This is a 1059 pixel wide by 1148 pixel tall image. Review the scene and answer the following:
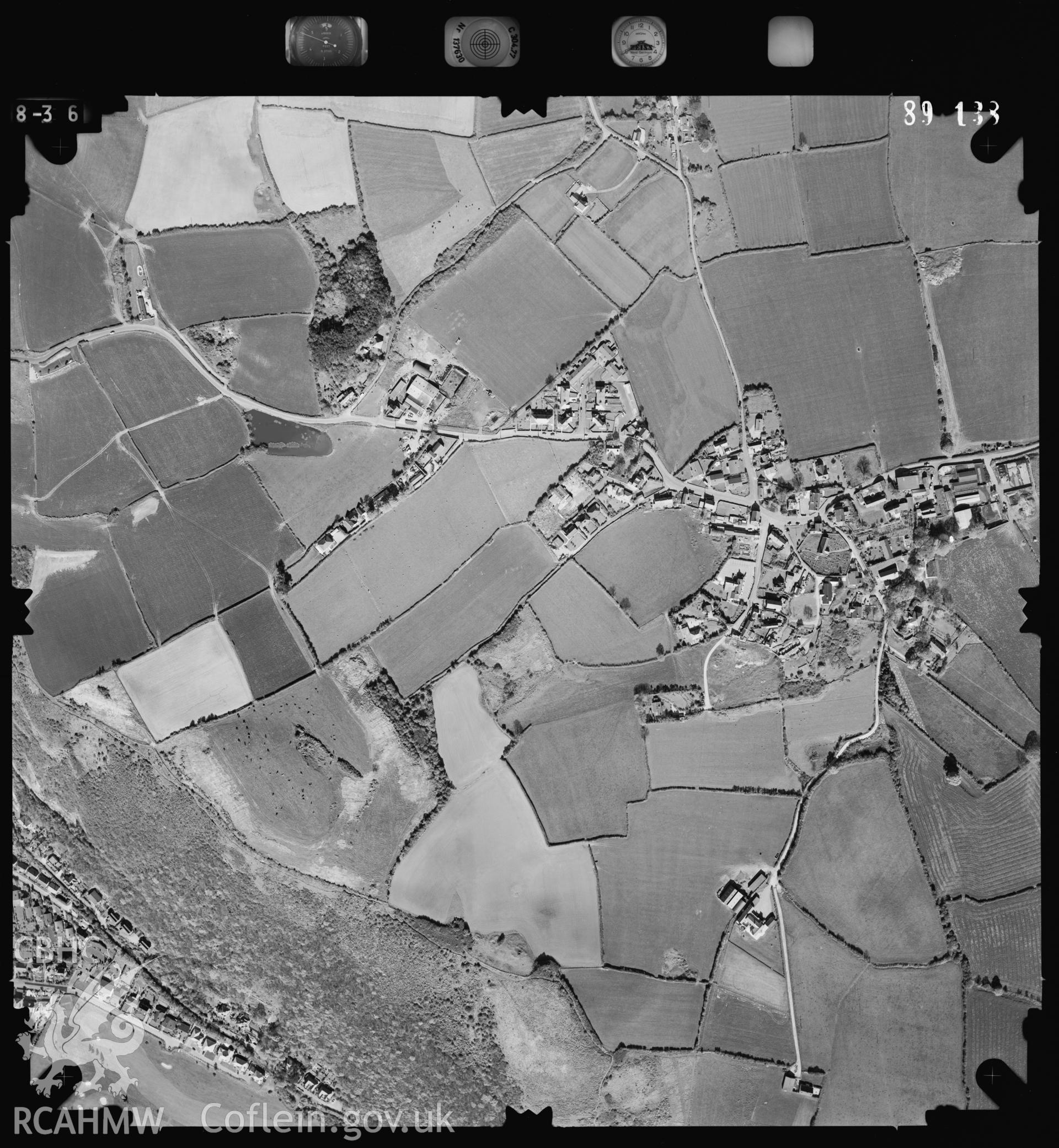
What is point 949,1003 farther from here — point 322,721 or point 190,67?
point 190,67

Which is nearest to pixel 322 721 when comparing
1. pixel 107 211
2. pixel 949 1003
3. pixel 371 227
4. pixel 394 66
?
pixel 371 227

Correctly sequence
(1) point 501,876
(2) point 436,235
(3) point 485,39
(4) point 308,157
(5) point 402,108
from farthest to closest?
(1) point 501,876 → (2) point 436,235 → (4) point 308,157 → (5) point 402,108 → (3) point 485,39

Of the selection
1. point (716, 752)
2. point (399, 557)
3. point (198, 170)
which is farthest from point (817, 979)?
point (198, 170)

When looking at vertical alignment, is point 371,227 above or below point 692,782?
above

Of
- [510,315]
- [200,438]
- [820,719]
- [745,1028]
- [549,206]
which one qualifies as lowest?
[745,1028]

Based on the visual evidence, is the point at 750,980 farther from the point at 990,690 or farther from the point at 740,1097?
the point at 990,690

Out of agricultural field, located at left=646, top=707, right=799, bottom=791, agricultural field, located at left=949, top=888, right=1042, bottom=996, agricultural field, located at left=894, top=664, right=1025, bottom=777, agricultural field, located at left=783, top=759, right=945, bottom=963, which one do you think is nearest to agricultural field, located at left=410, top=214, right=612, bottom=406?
agricultural field, located at left=646, top=707, right=799, bottom=791
